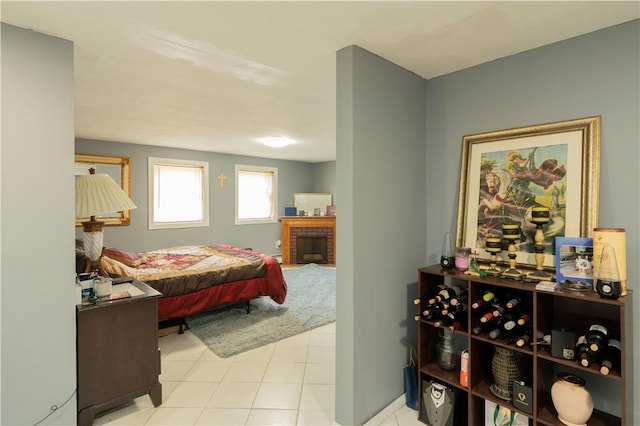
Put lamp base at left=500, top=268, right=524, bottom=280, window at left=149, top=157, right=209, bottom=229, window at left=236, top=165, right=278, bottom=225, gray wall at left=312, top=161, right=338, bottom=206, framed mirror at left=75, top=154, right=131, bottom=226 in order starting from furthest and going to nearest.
→ gray wall at left=312, top=161, right=338, bottom=206 → window at left=236, top=165, right=278, bottom=225 → window at left=149, top=157, right=209, bottom=229 → framed mirror at left=75, top=154, right=131, bottom=226 → lamp base at left=500, top=268, right=524, bottom=280

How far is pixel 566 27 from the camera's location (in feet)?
5.51

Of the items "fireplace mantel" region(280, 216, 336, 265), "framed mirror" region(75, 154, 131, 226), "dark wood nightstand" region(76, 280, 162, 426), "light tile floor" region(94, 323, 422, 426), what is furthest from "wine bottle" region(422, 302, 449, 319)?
"fireplace mantel" region(280, 216, 336, 265)

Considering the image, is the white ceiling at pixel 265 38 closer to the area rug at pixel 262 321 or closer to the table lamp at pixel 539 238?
the table lamp at pixel 539 238

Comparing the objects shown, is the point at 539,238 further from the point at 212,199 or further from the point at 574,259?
the point at 212,199

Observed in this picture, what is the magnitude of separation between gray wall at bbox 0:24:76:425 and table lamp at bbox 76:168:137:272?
0.37m

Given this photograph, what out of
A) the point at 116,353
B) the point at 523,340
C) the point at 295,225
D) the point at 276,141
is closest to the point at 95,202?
the point at 116,353

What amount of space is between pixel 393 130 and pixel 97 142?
15.2ft

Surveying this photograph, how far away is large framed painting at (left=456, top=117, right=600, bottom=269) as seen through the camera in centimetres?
174

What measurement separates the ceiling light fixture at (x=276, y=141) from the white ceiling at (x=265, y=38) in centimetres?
171

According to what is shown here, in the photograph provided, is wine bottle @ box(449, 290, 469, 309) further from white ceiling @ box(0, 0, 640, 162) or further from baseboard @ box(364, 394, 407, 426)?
white ceiling @ box(0, 0, 640, 162)

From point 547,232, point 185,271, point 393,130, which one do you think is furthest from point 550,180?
point 185,271

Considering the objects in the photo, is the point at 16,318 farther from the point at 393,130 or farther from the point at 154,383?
the point at 393,130

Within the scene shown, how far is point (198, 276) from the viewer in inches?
137

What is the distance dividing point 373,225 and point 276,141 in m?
3.20
